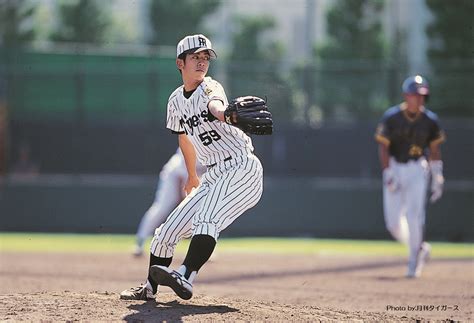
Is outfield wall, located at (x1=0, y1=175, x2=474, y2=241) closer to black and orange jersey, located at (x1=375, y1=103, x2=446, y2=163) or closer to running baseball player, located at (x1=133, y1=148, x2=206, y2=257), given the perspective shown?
running baseball player, located at (x1=133, y1=148, x2=206, y2=257)

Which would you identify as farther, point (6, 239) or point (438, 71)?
point (438, 71)

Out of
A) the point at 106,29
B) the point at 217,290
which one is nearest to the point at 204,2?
the point at 106,29

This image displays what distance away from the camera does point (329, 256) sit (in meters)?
12.8

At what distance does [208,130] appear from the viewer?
20.4 feet

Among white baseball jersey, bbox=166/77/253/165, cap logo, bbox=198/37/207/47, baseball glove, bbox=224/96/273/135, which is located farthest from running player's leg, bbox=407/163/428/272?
baseball glove, bbox=224/96/273/135

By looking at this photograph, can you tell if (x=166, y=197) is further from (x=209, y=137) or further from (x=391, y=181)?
(x=209, y=137)

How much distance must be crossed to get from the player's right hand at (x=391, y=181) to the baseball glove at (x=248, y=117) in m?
4.73

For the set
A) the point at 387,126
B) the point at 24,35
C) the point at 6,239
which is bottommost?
the point at 6,239

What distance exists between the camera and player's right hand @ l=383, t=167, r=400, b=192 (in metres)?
10.2

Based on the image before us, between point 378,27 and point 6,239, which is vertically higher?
point 378,27

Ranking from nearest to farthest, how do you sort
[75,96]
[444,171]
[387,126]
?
[387,126] → [444,171] → [75,96]

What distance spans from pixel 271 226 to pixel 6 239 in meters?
4.53

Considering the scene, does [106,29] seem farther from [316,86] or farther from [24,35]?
[316,86]

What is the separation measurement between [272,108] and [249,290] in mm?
9850
